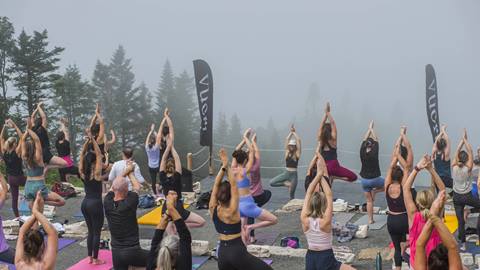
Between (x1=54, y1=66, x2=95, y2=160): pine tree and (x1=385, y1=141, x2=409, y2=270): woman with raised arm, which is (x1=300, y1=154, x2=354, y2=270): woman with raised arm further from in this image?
(x1=54, y1=66, x2=95, y2=160): pine tree

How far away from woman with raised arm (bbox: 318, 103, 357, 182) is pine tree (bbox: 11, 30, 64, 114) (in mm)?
25055

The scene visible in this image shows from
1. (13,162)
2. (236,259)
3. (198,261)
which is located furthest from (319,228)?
(13,162)

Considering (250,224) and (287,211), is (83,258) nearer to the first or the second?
(250,224)

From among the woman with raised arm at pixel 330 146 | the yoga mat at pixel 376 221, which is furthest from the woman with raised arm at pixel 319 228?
the yoga mat at pixel 376 221

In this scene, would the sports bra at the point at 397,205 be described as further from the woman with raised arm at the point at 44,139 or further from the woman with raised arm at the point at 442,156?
the woman with raised arm at the point at 44,139

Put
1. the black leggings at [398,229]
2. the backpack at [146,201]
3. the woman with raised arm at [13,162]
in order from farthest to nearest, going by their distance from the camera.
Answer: the backpack at [146,201]
the woman with raised arm at [13,162]
the black leggings at [398,229]

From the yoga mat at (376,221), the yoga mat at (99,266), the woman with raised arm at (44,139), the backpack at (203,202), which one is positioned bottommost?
the yoga mat at (99,266)

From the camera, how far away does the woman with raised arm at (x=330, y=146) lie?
10430 millimetres

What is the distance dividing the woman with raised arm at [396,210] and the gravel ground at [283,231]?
84 centimetres

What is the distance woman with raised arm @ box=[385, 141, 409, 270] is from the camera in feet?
24.3

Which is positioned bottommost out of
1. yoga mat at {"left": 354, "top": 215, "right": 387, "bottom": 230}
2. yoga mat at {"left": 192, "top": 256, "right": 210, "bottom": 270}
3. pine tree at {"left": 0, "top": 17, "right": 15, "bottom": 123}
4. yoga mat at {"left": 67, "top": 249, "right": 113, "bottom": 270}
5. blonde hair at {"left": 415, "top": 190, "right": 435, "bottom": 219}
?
yoga mat at {"left": 192, "top": 256, "right": 210, "bottom": 270}

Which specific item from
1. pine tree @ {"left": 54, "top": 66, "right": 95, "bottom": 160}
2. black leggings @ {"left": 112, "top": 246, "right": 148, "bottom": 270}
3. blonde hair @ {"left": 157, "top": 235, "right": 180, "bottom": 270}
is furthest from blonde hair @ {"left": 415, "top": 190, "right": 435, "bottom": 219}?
pine tree @ {"left": 54, "top": 66, "right": 95, "bottom": 160}

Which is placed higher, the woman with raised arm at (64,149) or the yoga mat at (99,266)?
the woman with raised arm at (64,149)

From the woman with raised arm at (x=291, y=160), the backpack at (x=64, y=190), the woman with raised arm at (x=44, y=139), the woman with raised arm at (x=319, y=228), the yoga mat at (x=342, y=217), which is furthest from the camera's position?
the backpack at (x=64, y=190)
